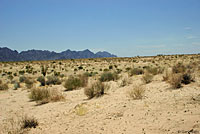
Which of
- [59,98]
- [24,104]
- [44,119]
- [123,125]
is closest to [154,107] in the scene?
[123,125]

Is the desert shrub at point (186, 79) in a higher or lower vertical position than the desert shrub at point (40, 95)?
higher

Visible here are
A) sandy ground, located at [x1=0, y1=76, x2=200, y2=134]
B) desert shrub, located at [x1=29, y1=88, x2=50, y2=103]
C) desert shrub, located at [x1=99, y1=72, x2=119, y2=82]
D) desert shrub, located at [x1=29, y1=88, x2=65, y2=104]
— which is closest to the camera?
sandy ground, located at [x1=0, y1=76, x2=200, y2=134]

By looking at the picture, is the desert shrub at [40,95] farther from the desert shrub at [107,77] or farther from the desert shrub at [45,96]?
the desert shrub at [107,77]

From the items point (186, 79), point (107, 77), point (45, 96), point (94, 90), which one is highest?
point (186, 79)

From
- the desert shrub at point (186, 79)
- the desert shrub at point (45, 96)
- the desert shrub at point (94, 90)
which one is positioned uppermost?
the desert shrub at point (186, 79)

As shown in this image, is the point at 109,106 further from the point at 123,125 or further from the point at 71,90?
the point at 71,90

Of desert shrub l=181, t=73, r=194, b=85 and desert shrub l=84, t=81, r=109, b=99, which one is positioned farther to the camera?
desert shrub l=84, t=81, r=109, b=99

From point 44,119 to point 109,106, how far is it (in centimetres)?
289

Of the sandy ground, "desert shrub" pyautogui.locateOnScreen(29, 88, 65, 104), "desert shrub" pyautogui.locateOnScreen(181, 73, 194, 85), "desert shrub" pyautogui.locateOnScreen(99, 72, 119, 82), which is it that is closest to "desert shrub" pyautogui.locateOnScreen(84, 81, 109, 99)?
"desert shrub" pyautogui.locateOnScreen(29, 88, 65, 104)

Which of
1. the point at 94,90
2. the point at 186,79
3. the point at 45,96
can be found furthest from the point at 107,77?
the point at 186,79

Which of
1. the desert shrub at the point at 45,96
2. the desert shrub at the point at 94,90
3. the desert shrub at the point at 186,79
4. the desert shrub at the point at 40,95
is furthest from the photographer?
the desert shrub at the point at 40,95

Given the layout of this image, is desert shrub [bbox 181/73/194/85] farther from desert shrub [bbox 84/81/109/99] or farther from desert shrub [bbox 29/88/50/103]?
desert shrub [bbox 29/88/50/103]

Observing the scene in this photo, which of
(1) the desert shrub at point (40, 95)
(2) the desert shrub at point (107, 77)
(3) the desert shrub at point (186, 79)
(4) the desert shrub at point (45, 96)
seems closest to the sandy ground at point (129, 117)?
(3) the desert shrub at point (186, 79)

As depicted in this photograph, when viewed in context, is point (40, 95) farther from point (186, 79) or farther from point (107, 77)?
point (186, 79)
